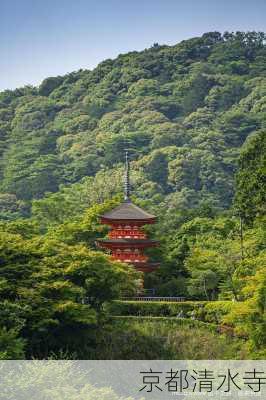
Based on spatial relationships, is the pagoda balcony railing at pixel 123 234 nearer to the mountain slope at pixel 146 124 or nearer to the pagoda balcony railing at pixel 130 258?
the pagoda balcony railing at pixel 130 258

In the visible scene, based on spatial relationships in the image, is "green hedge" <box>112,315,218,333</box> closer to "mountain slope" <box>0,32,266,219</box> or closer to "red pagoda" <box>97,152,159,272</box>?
"red pagoda" <box>97,152,159,272</box>

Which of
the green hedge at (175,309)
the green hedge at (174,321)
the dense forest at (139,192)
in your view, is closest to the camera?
the dense forest at (139,192)

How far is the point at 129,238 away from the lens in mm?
39688

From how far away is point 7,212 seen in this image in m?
81.6

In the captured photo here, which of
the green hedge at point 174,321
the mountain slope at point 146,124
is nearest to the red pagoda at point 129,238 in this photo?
the green hedge at point 174,321

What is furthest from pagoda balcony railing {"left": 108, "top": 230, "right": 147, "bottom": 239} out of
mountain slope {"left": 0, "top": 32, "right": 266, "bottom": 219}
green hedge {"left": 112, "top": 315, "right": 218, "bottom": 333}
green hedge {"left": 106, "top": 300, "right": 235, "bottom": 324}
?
mountain slope {"left": 0, "top": 32, "right": 266, "bottom": 219}

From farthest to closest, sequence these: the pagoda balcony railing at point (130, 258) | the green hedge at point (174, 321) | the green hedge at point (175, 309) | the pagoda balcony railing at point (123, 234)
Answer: the pagoda balcony railing at point (123, 234), the pagoda balcony railing at point (130, 258), the green hedge at point (175, 309), the green hedge at point (174, 321)

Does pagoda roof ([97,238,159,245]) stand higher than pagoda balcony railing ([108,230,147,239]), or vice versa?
pagoda balcony railing ([108,230,147,239])

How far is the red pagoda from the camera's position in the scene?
39.2m

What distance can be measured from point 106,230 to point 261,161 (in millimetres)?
10970

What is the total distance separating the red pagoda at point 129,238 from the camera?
129ft

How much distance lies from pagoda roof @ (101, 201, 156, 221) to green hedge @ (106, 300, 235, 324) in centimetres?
452

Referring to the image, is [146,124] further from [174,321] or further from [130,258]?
[174,321]

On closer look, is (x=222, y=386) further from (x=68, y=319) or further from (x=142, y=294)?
(x=142, y=294)
